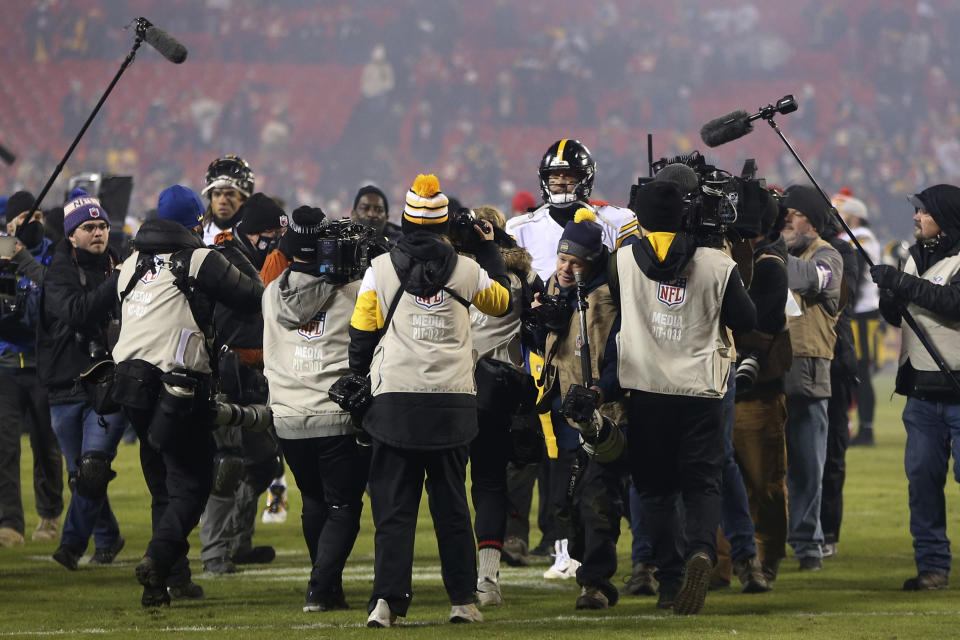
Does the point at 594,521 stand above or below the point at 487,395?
below

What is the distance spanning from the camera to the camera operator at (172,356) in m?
6.92

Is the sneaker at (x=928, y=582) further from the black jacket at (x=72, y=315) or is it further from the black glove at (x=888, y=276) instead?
the black jacket at (x=72, y=315)

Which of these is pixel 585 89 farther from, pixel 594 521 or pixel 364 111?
pixel 594 521

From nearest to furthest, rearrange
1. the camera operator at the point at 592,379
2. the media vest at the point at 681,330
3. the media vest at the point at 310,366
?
the media vest at the point at 681,330 < the media vest at the point at 310,366 < the camera operator at the point at 592,379

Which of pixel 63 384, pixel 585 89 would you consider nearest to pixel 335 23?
pixel 585 89

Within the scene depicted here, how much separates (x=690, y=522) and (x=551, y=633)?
0.85 m

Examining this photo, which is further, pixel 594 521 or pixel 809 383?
pixel 809 383

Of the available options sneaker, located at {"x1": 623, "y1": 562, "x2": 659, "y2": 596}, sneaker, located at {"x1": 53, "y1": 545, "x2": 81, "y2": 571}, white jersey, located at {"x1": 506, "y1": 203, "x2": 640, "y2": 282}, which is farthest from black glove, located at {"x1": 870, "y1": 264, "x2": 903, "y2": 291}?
sneaker, located at {"x1": 53, "y1": 545, "x2": 81, "y2": 571}

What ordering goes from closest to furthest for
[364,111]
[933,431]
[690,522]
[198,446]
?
[690,522]
[198,446]
[933,431]
[364,111]

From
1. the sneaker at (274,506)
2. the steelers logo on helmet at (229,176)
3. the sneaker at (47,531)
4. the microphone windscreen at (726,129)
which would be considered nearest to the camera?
the microphone windscreen at (726,129)

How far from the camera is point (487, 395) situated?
283 inches

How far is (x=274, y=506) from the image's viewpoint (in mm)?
11039

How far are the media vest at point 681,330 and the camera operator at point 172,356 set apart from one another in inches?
68.2

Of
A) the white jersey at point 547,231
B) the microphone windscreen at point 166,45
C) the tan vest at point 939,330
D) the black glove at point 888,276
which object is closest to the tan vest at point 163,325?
the microphone windscreen at point 166,45
